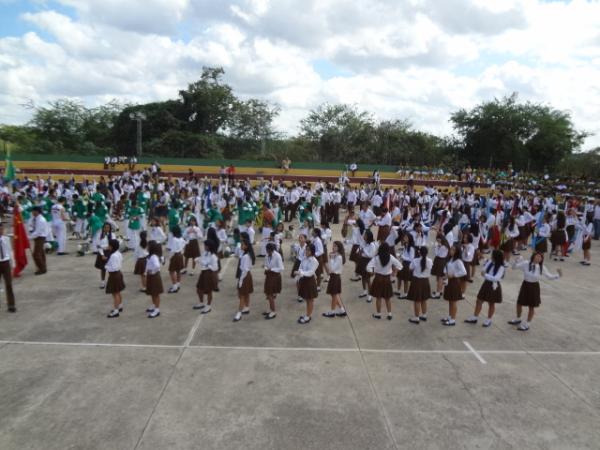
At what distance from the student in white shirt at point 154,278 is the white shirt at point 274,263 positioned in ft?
6.42

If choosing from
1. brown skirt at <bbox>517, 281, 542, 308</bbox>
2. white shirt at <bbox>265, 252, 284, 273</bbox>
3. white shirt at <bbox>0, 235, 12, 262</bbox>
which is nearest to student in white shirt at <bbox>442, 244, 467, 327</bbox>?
brown skirt at <bbox>517, 281, 542, 308</bbox>

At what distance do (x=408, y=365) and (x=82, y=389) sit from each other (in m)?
4.43

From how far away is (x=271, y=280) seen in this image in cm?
773

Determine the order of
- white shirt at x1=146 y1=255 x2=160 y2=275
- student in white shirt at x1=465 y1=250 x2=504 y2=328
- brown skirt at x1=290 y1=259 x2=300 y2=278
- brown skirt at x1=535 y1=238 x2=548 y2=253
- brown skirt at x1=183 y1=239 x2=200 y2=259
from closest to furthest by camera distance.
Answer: student in white shirt at x1=465 y1=250 x2=504 y2=328 → white shirt at x1=146 y1=255 x2=160 y2=275 → brown skirt at x1=290 y1=259 x2=300 y2=278 → brown skirt at x1=183 y1=239 x2=200 y2=259 → brown skirt at x1=535 y1=238 x2=548 y2=253

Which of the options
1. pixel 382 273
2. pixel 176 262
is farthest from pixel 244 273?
pixel 382 273

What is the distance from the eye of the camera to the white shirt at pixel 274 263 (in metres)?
7.61

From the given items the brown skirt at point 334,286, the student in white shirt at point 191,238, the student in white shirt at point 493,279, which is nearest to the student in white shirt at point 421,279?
the student in white shirt at point 493,279

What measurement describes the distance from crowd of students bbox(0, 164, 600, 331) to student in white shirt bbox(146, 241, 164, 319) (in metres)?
0.02

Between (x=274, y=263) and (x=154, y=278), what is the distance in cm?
216

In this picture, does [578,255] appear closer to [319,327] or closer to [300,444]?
[319,327]

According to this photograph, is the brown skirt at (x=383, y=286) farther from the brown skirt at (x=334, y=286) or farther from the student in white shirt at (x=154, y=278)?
the student in white shirt at (x=154, y=278)

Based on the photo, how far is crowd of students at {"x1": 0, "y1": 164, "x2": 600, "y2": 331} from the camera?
7.71 m

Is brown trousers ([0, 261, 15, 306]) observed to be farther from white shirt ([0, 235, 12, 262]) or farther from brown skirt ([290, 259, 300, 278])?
brown skirt ([290, 259, 300, 278])

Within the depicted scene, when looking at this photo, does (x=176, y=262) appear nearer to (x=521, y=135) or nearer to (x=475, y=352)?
(x=475, y=352)
